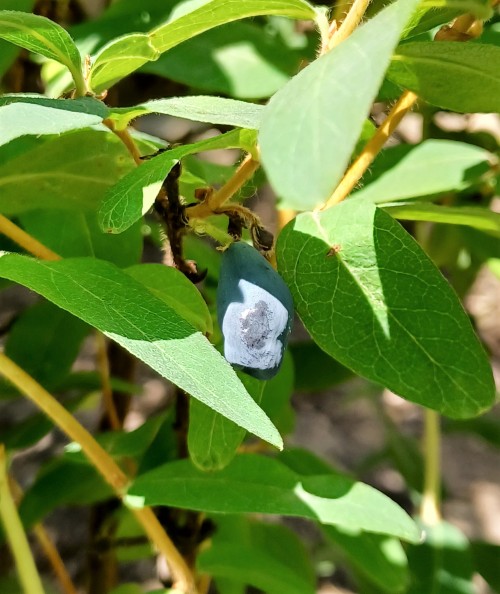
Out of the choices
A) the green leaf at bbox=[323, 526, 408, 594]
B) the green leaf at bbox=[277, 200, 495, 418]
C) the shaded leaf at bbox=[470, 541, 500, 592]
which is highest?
the green leaf at bbox=[277, 200, 495, 418]

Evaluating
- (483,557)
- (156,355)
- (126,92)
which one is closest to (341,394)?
(483,557)

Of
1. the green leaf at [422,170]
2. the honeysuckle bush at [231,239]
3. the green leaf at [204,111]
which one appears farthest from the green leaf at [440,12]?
the green leaf at [422,170]

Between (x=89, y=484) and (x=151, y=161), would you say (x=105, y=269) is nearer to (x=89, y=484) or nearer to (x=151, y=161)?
(x=151, y=161)

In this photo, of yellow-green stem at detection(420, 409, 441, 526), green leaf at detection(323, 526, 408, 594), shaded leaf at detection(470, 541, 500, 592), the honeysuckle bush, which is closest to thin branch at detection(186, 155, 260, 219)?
the honeysuckle bush

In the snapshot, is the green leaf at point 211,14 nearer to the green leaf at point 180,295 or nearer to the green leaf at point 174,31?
the green leaf at point 174,31

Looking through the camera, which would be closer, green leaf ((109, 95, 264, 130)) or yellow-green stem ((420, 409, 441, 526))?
green leaf ((109, 95, 264, 130))

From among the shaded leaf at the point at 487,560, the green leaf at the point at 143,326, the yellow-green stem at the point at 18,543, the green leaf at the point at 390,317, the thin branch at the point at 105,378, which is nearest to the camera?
the green leaf at the point at 143,326

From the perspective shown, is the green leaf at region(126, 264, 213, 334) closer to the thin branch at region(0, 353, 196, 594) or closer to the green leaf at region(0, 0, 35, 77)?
the thin branch at region(0, 353, 196, 594)
